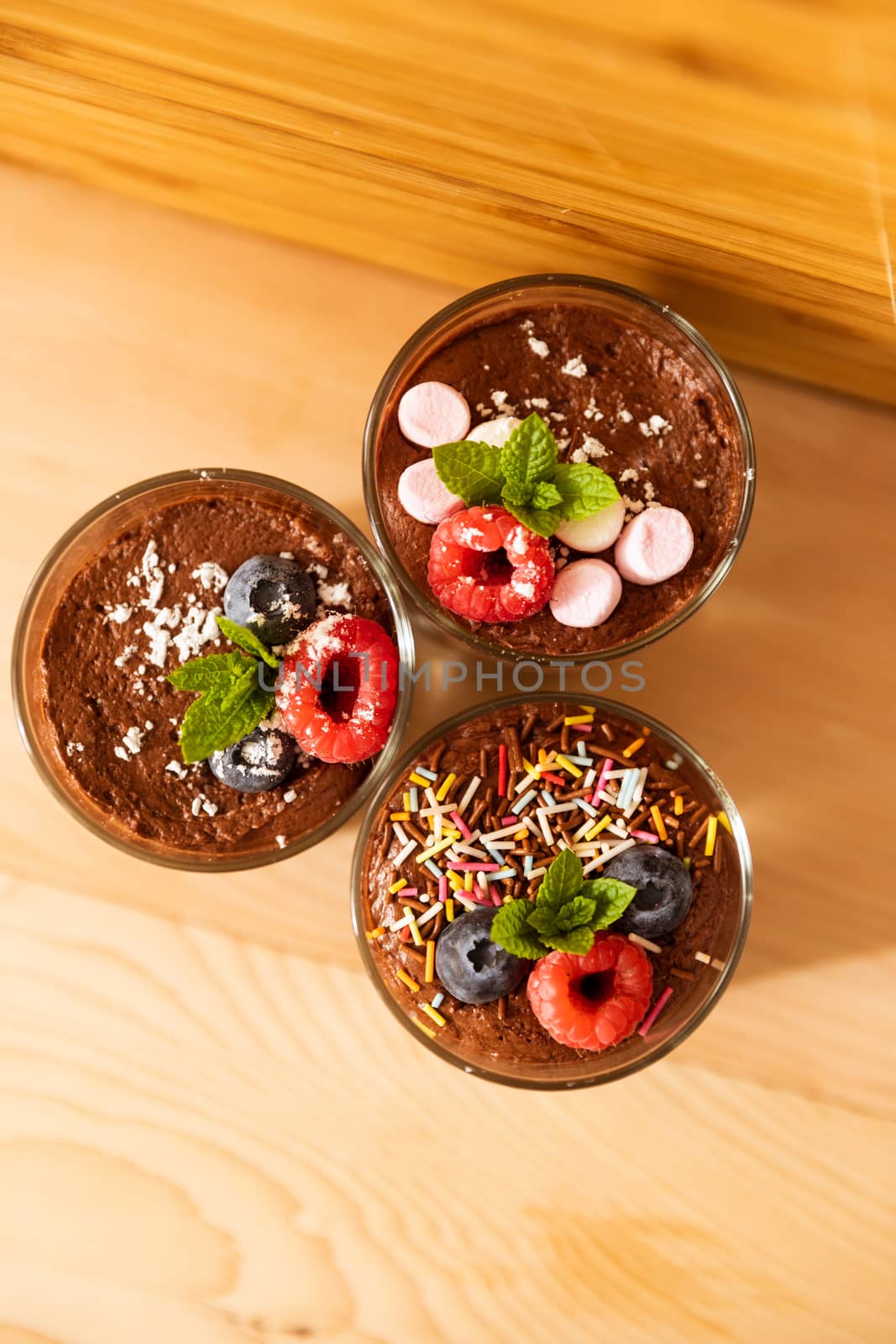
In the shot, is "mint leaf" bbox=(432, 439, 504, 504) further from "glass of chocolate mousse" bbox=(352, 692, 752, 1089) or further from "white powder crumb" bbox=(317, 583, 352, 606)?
"glass of chocolate mousse" bbox=(352, 692, 752, 1089)

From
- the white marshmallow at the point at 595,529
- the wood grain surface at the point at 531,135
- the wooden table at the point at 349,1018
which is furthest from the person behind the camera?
the wooden table at the point at 349,1018

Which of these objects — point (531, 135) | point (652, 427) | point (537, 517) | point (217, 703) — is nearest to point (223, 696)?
point (217, 703)

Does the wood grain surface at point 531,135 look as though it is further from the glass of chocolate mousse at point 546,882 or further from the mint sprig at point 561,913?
the mint sprig at point 561,913

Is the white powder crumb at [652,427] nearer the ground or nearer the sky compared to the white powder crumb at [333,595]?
nearer the sky

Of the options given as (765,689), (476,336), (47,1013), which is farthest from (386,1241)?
(476,336)

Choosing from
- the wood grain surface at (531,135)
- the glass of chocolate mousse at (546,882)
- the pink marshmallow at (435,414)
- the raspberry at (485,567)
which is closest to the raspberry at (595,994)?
the glass of chocolate mousse at (546,882)

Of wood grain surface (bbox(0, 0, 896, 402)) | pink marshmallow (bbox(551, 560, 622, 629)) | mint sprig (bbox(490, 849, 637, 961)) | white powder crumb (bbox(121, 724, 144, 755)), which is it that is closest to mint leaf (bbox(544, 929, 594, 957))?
mint sprig (bbox(490, 849, 637, 961))

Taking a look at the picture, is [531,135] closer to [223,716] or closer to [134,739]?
[223,716]
